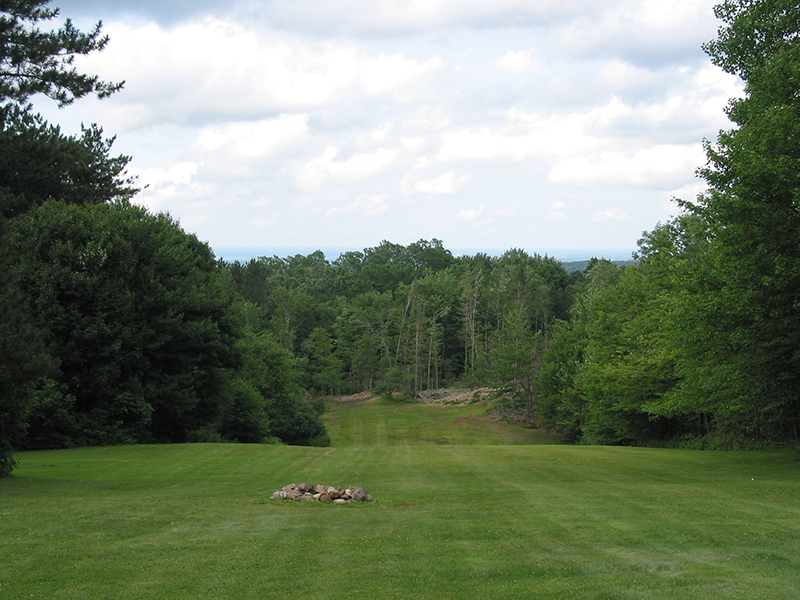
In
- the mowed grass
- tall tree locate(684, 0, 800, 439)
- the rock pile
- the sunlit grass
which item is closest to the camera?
the sunlit grass

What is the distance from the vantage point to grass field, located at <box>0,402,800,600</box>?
706 cm

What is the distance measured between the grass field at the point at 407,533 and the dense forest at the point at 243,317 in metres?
3.77

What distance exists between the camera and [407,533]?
9984 millimetres

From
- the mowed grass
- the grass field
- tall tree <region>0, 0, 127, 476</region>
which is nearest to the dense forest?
tall tree <region>0, 0, 127, 476</region>

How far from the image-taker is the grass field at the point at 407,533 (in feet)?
→ 23.2

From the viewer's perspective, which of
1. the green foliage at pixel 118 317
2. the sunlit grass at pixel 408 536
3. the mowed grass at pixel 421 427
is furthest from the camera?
the mowed grass at pixel 421 427

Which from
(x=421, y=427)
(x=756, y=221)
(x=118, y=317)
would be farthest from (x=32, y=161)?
(x=421, y=427)

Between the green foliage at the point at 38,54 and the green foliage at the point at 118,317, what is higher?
the green foliage at the point at 38,54

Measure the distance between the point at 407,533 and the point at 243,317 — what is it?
28.7 m

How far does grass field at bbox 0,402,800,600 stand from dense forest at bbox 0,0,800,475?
3.77 metres

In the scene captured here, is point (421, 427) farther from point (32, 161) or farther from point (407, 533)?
point (407, 533)

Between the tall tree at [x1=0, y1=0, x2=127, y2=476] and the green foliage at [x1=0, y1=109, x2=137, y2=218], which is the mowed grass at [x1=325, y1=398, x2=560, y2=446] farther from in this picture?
the tall tree at [x1=0, y1=0, x2=127, y2=476]

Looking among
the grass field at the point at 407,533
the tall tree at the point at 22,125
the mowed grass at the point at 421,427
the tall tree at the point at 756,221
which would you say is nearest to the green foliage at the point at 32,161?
the tall tree at the point at 22,125

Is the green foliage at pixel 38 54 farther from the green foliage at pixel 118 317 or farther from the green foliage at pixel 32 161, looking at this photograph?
the green foliage at pixel 118 317
